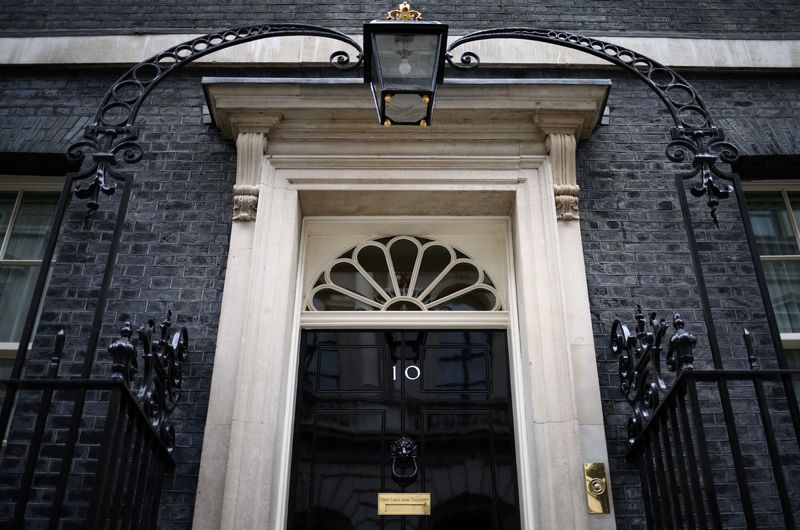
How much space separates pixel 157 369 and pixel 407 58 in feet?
6.83

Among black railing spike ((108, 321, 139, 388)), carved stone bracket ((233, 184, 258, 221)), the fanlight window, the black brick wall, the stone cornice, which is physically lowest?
black railing spike ((108, 321, 139, 388))

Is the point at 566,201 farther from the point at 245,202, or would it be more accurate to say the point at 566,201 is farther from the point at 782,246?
the point at 245,202

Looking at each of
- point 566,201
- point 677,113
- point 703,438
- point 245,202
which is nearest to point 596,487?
point 703,438

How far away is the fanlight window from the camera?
18.8ft

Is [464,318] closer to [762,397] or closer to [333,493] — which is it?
[333,493]

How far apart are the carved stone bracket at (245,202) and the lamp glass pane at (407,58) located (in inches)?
58.7

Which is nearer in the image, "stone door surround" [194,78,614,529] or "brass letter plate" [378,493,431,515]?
"stone door surround" [194,78,614,529]

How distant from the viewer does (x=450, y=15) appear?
689cm

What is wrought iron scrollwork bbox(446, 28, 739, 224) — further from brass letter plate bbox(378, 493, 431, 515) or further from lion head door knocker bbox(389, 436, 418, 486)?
brass letter plate bbox(378, 493, 431, 515)

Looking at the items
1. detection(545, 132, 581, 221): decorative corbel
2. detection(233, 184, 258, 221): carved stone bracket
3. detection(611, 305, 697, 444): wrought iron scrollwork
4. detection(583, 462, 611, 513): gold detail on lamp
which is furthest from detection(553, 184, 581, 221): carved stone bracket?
detection(233, 184, 258, 221): carved stone bracket

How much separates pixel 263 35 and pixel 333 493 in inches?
110

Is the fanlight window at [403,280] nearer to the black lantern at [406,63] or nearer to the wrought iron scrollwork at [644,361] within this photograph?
the wrought iron scrollwork at [644,361]

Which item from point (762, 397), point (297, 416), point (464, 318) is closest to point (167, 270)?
point (297, 416)

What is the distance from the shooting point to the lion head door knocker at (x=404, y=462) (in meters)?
5.07
